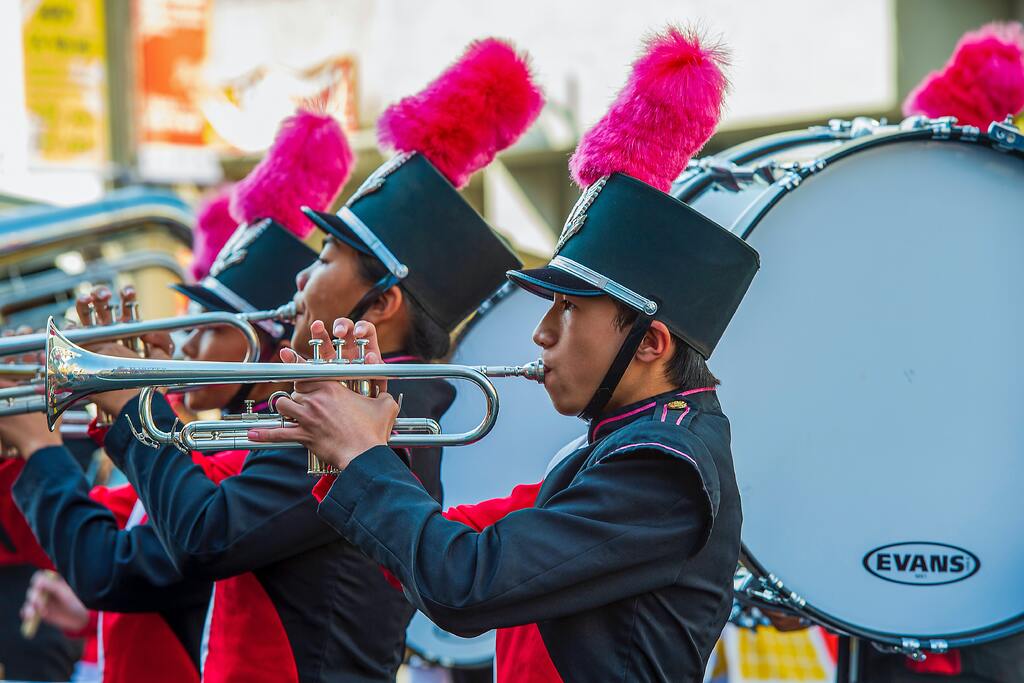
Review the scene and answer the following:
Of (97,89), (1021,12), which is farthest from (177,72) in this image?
(1021,12)

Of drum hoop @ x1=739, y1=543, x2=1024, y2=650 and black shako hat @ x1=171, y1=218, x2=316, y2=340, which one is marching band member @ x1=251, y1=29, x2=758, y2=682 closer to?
drum hoop @ x1=739, y1=543, x2=1024, y2=650

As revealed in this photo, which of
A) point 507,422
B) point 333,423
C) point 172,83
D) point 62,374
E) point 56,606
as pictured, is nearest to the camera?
point 333,423

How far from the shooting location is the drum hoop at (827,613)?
245 centimetres

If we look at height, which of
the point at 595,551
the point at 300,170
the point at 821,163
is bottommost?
the point at 595,551

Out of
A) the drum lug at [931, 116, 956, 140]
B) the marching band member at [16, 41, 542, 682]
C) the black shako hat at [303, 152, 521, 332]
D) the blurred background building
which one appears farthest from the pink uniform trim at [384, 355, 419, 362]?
the blurred background building

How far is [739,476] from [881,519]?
1.06 feet

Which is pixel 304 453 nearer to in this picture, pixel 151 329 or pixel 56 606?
pixel 151 329

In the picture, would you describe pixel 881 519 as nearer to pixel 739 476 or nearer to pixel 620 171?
pixel 739 476

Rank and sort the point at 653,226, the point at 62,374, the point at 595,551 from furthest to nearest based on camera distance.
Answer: the point at 62,374 < the point at 653,226 < the point at 595,551

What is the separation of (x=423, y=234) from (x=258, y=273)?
82cm

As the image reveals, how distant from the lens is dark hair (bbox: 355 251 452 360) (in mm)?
2818

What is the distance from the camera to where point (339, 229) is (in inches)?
111

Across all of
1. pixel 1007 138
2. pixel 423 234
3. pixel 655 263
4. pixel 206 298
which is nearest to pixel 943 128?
pixel 1007 138

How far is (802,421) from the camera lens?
254 cm
